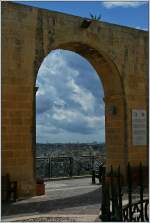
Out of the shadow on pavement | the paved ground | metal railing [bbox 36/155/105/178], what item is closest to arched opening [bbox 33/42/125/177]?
the paved ground

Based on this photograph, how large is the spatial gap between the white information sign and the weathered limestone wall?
0.17m

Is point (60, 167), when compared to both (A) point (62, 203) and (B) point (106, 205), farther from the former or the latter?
(B) point (106, 205)

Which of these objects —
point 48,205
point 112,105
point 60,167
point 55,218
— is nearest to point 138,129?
point 112,105

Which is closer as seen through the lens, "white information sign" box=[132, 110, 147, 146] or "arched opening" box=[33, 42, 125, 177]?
"arched opening" box=[33, 42, 125, 177]

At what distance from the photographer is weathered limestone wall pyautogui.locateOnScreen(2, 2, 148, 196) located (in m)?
11.8

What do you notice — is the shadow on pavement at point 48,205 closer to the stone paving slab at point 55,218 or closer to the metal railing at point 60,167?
the stone paving slab at point 55,218

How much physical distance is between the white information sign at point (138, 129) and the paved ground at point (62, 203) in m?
2.00

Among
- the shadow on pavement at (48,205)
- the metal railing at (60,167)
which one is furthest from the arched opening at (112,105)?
the metal railing at (60,167)

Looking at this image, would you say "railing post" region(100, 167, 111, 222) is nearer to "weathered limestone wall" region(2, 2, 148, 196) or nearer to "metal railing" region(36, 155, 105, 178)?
"weathered limestone wall" region(2, 2, 148, 196)

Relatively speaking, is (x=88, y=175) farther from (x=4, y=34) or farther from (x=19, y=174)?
(x=4, y=34)

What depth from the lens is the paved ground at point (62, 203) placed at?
9352 millimetres

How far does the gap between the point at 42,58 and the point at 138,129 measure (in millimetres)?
4109

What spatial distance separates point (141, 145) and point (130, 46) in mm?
3289

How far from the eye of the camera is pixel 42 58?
41.2 ft
